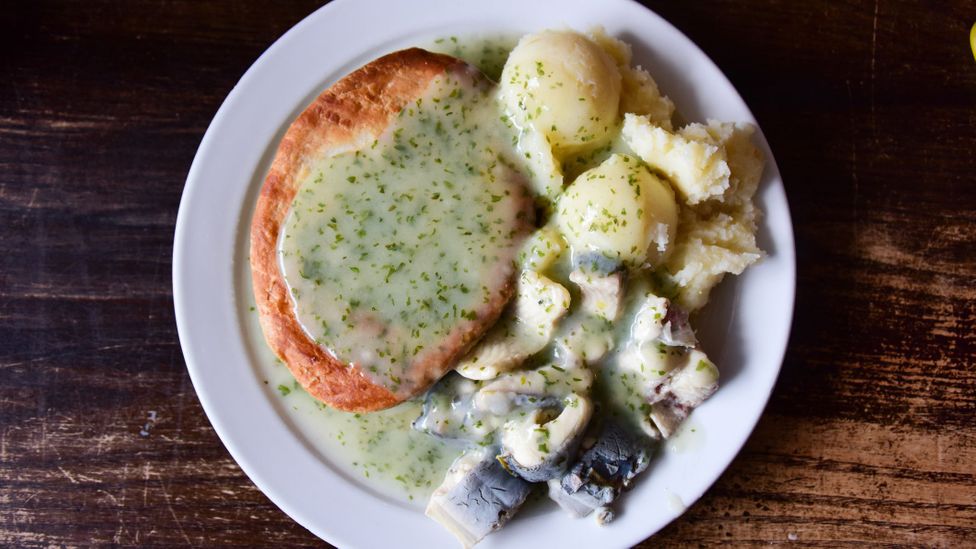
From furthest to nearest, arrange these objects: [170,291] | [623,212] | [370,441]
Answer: [170,291] → [370,441] → [623,212]

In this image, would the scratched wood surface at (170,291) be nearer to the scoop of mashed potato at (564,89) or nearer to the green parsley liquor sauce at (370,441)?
the green parsley liquor sauce at (370,441)

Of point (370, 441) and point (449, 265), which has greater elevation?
point (449, 265)

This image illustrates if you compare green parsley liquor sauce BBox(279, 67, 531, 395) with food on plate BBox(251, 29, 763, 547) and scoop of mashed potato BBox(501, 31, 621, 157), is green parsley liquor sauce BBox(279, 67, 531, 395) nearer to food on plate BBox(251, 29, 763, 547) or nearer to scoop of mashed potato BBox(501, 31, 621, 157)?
food on plate BBox(251, 29, 763, 547)

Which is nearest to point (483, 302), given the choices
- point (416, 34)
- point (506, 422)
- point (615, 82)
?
point (506, 422)

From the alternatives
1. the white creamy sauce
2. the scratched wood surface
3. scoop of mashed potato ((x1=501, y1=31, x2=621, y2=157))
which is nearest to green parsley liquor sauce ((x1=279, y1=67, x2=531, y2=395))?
the white creamy sauce

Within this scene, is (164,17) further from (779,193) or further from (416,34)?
(779,193)

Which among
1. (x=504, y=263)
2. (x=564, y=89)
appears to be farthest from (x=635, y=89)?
(x=504, y=263)

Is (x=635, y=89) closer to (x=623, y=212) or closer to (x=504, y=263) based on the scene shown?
(x=623, y=212)
